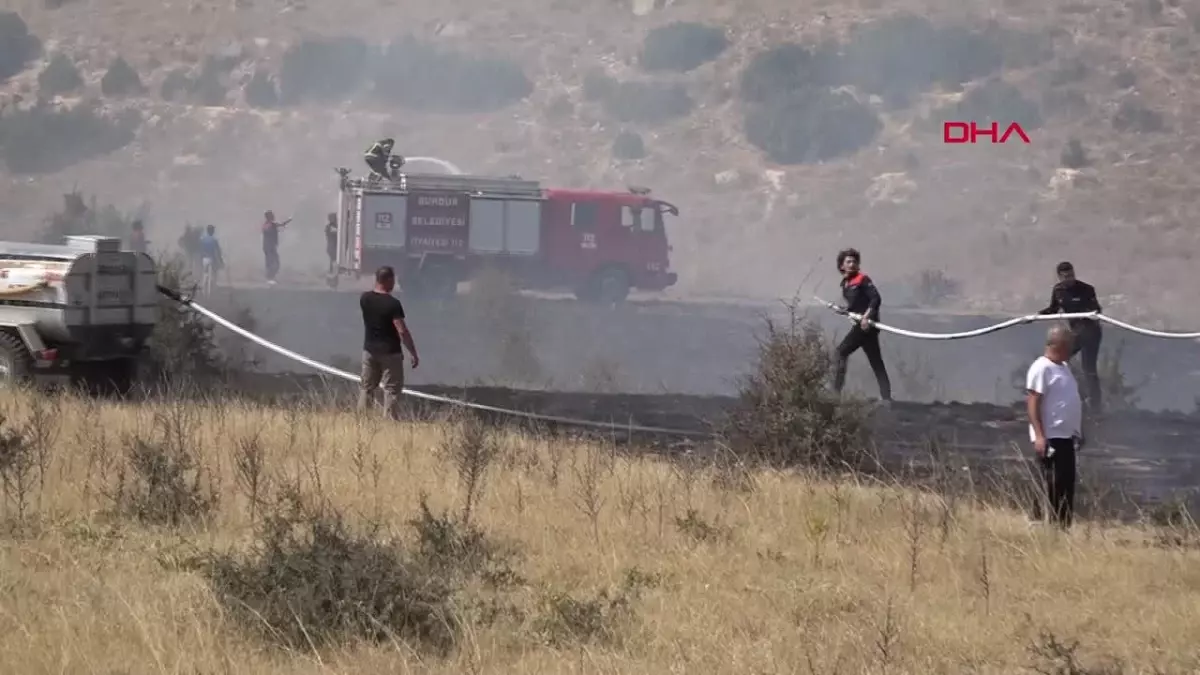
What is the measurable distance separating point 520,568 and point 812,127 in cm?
4251

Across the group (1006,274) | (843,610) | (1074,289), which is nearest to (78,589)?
(843,610)

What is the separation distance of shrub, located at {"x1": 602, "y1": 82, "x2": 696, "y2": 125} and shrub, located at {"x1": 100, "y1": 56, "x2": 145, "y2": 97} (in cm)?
1549

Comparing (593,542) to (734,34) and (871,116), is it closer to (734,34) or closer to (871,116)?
(871,116)

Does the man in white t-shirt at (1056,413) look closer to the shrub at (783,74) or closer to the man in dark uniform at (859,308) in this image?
the man in dark uniform at (859,308)

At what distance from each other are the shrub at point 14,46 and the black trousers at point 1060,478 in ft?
170

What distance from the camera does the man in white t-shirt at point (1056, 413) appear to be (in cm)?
975

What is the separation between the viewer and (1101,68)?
52.5 meters

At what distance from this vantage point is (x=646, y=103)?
53.2m

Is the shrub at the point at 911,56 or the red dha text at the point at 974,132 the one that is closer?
the red dha text at the point at 974,132

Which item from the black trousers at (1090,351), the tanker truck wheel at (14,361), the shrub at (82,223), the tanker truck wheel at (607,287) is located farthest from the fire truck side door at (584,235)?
the tanker truck wheel at (14,361)

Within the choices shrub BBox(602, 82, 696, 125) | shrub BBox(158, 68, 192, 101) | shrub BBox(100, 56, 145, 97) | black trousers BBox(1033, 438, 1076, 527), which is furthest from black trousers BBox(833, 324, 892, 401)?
shrub BBox(100, 56, 145, 97)

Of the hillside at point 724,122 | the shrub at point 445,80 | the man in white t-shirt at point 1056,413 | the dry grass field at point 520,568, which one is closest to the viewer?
the dry grass field at point 520,568

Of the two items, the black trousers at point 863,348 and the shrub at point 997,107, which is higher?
the shrub at point 997,107

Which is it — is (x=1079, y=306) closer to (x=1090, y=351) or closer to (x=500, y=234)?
(x=1090, y=351)
